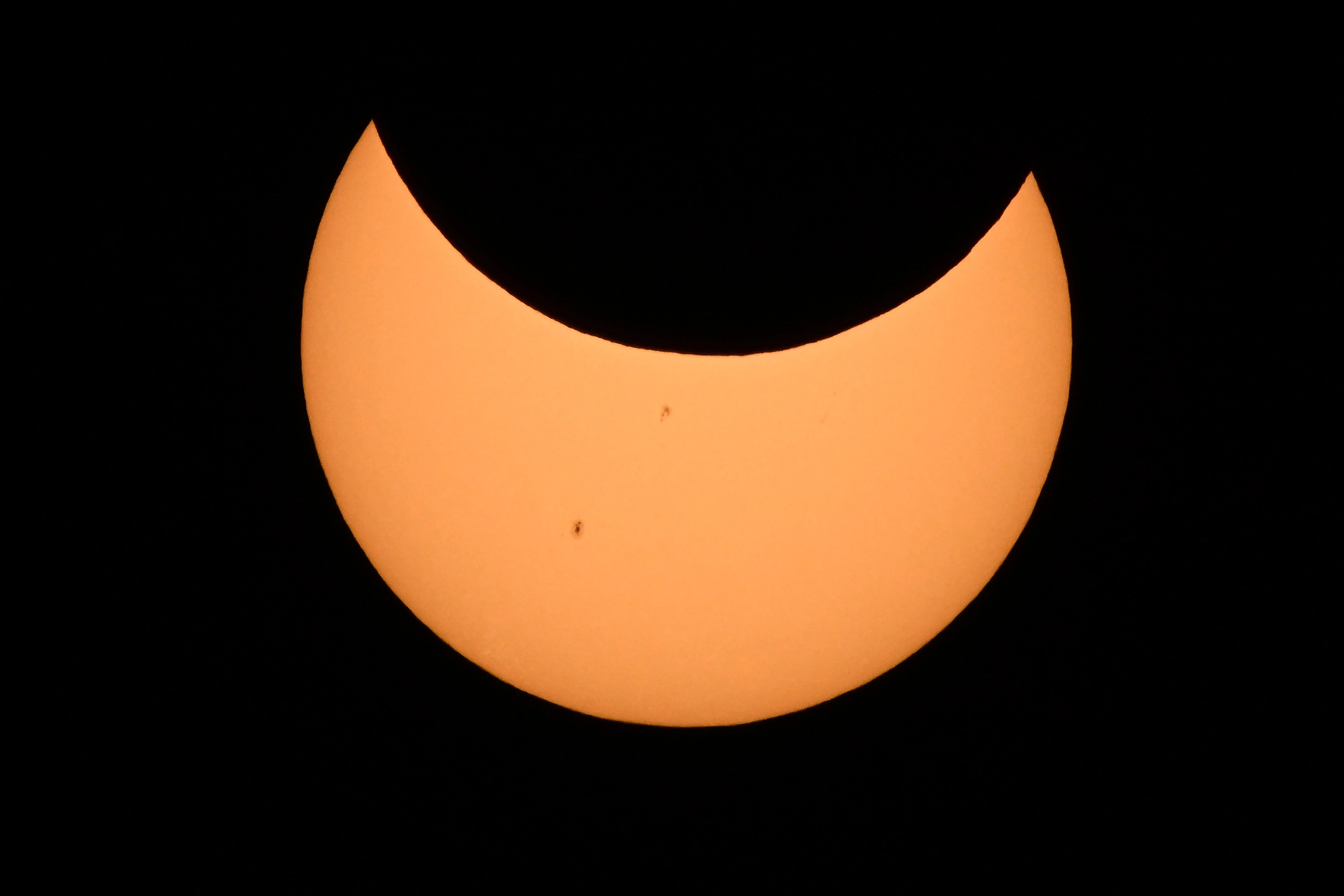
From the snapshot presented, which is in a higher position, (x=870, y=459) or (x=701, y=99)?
(x=701, y=99)

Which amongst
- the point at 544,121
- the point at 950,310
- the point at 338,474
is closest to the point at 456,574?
the point at 338,474

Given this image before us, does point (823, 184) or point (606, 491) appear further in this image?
point (606, 491)

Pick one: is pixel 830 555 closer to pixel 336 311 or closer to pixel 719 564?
pixel 719 564

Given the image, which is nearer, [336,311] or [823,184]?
[823,184]

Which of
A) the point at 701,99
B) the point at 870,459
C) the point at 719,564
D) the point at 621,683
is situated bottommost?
the point at 621,683

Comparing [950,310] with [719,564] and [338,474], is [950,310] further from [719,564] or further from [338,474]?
[338,474]

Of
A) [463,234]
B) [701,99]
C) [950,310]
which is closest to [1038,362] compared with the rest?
[950,310]
